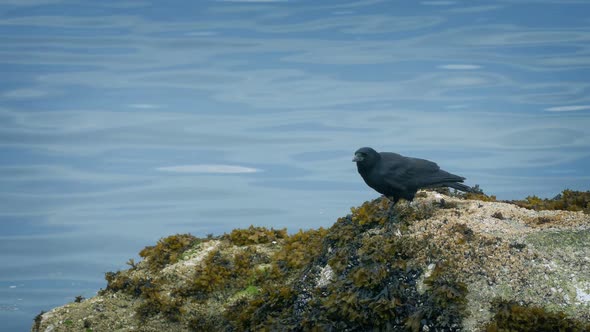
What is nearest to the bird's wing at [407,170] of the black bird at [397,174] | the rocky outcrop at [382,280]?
the black bird at [397,174]

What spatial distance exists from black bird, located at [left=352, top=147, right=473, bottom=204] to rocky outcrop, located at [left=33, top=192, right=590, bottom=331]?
0.82 feet

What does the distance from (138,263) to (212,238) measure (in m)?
1.23

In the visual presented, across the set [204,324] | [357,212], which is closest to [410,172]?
[357,212]

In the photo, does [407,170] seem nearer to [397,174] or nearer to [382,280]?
[397,174]

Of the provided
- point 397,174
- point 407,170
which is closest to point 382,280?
point 397,174

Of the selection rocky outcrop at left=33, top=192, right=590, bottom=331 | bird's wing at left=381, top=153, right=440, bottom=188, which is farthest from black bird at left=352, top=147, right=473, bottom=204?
rocky outcrop at left=33, top=192, right=590, bottom=331

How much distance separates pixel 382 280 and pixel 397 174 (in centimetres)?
180

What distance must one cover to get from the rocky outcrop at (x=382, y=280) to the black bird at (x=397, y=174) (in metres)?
0.25

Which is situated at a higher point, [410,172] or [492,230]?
[410,172]

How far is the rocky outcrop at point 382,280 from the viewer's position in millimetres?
7820

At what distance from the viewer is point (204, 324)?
1000 cm

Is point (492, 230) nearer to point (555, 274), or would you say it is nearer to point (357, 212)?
point (555, 274)

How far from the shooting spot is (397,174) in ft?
31.3

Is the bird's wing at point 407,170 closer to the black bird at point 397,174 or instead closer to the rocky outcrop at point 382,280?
the black bird at point 397,174
